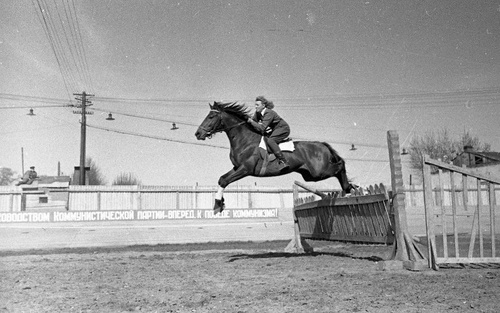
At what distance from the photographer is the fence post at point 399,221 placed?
6672 mm

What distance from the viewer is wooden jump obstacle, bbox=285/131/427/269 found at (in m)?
6.84

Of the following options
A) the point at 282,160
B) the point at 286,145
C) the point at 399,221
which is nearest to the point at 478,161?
the point at 286,145

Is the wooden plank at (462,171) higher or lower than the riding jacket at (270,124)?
lower

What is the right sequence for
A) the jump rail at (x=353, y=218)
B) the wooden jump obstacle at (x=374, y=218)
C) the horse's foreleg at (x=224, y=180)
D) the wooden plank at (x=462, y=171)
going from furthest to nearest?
the horse's foreleg at (x=224, y=180) → the jump rail at (x=353, y=218) → the wooden jump obstacle at (x=374, y=218) → the wooden plank at (x=462, y=171)

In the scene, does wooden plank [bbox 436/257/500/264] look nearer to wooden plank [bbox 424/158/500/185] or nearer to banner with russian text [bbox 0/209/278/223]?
wooden plank [bbox 424/158/500/185]

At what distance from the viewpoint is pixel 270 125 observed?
362 inches

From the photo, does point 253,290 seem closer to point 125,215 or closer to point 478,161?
point 125,215

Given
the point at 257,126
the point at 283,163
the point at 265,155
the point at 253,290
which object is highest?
the point at 257,126

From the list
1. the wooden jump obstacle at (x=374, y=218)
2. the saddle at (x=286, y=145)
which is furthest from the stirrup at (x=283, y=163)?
the wooden jump obstacle at (x=374, y=218)

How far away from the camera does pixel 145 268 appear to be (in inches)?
296

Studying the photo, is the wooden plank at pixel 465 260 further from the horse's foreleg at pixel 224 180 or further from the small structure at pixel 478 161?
the small structure at pixel 478 161

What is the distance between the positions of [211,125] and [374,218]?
3505 mm

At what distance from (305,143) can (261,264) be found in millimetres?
2958

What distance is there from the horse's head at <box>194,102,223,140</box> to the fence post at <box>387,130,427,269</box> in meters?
3.37
